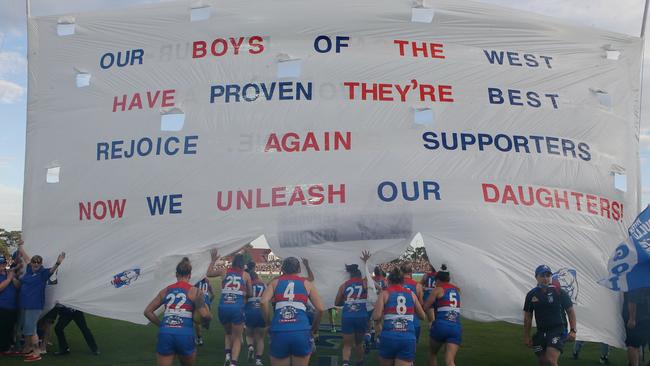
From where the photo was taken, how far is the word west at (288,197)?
845 cm

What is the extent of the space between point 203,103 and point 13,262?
4233mm

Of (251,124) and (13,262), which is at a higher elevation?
(251,124)

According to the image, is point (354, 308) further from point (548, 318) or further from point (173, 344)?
point (173, 344)

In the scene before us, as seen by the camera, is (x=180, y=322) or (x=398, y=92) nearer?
(x=180, y=322)

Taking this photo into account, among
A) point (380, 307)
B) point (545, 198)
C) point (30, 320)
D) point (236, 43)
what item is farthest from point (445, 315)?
point (30, 320)

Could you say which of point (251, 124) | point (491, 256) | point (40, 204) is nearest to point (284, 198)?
point (251, 124)

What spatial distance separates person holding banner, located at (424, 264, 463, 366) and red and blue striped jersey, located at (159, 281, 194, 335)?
9.88ft

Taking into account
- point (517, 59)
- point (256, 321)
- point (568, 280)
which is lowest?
point (256, 321)

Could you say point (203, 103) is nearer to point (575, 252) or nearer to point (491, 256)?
point (491, 256)

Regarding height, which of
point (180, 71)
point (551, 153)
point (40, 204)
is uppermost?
point (180, 71)

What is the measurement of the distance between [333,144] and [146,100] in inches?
127

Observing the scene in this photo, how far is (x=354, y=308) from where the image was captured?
8250 millimetres

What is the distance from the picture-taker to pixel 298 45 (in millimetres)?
9133

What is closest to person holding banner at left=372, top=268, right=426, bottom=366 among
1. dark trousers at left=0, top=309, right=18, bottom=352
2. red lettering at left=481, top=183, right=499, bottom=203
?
red lettering at left=481, top=183, right=499, bottom=203
